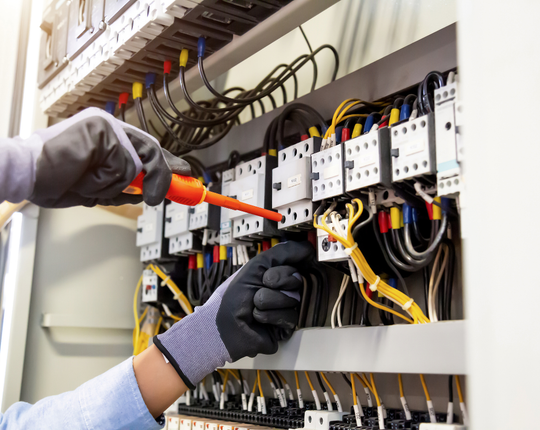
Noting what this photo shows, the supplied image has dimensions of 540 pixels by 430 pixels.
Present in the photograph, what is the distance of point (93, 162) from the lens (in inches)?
33.5

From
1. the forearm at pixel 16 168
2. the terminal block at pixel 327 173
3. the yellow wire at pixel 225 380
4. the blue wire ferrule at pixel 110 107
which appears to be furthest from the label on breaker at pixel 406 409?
the blue wire ferrule at pixel 110 107

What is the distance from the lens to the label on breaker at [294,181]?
1097mm

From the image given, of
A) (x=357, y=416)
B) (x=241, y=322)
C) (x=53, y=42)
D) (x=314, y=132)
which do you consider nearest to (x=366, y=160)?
(x=314, y=132)

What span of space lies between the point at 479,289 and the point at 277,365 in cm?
77

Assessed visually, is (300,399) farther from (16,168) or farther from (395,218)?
(16,168)

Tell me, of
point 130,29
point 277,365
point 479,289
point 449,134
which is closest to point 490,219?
point 479,289

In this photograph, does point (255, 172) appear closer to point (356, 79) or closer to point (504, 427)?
point (356, 79)

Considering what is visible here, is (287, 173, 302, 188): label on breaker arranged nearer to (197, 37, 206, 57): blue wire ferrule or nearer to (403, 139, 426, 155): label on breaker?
(403, 139, 426, 155): label on breaker

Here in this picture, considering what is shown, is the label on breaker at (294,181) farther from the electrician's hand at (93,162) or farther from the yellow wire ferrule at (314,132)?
the electrician's hand at (93,162)

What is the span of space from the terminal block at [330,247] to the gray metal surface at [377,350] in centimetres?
14

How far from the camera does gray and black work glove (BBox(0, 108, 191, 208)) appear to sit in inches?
31.8

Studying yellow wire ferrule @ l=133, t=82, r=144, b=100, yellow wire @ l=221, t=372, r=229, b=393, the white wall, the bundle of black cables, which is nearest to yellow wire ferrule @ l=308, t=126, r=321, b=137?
the bundle of black cables

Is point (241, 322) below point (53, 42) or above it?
below

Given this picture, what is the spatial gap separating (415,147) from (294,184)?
30cm
